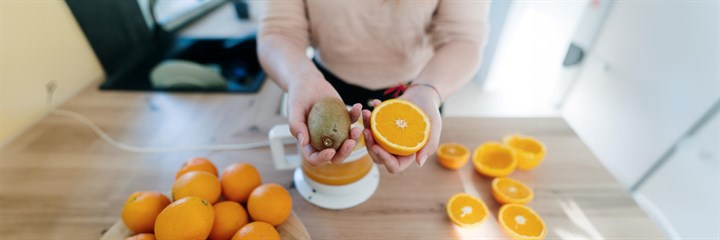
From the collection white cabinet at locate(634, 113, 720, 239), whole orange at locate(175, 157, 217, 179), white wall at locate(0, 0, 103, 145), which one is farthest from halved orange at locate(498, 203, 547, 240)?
→ white wall at locate(0, 0, 103, 145)

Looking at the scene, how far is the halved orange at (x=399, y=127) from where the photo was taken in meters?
0.53

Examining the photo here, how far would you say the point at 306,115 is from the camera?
62 cm

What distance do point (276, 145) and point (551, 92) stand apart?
203 centimetres

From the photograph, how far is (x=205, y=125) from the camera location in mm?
942

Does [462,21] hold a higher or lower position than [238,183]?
higher

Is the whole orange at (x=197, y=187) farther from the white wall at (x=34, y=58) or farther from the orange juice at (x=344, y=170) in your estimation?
the white wall at (x=34, y=58)

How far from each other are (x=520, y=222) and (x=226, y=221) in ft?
1.86

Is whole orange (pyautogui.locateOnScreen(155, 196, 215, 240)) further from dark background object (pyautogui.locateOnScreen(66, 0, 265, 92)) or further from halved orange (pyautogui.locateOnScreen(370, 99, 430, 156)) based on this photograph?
dark background object (pyautogui.locateOnScreen(66, 0, 265, 92))

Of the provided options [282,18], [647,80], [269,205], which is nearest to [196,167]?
[269,205]

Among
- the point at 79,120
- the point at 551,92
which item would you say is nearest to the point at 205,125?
the point at 79,120

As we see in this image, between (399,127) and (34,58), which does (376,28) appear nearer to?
(399,127)

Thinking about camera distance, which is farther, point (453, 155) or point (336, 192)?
point (453, 155)

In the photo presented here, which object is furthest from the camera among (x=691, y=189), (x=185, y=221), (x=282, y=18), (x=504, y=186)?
(x=691, y=189)

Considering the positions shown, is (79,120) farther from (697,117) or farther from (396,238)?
(697,117)
